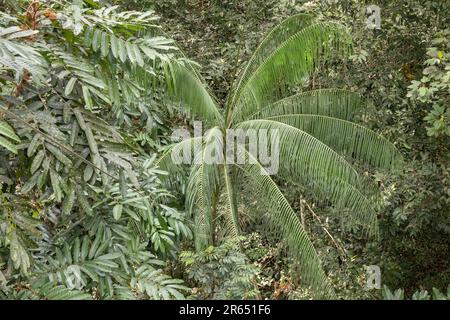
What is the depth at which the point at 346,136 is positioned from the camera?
3918mm

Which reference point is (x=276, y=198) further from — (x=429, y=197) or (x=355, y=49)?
(x=355, y=49)

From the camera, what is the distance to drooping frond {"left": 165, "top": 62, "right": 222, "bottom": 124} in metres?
3.80

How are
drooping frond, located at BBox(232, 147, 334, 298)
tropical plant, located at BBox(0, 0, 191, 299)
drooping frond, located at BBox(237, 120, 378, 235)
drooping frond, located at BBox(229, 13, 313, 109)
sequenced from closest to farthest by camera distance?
tropical plant, located at BBox(0, 0, 191, 299)
drooping frond, located at BBox(232, 147, 334, 298)
drooping frond, located at BBox(237, 120, 378, 235)
drooping frond, located at BBox(229, 13, 313, 109)

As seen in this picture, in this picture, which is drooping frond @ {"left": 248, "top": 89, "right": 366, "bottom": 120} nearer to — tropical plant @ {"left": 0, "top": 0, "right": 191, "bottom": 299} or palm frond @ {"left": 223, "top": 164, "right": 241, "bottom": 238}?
palm frond @ {"left": 223, "top": 164, "right": 241, "bottom": 238}

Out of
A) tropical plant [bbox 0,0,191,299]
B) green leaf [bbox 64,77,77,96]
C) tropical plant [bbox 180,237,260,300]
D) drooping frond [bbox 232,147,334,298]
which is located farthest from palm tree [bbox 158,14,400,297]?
green leaf [bbox 64,77,77,96]

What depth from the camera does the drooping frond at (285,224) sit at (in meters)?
3.29

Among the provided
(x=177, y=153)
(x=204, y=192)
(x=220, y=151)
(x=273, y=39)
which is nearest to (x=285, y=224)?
(x=204, y=192)

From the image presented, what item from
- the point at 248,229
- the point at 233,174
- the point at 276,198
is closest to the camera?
the point at 276,198

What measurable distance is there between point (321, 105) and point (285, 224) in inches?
44.3

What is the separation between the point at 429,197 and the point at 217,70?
7.63ft

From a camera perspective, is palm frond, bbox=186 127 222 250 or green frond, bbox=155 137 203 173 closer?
palm frond, bbox=186 127 222 250

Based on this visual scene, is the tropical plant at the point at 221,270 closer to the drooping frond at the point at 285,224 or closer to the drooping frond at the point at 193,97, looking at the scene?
the drooping frond at the point at 285,224
